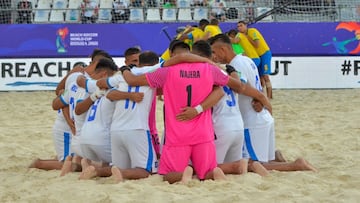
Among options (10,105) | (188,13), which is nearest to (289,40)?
(188,13)

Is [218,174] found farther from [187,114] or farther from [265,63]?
[265,63]

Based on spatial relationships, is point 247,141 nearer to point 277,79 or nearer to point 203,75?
point 203,75

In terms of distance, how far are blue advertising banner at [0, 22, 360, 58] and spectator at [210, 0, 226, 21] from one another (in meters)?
0.77

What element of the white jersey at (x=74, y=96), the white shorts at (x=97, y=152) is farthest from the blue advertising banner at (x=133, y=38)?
the white shorts at (x=97, y=152)

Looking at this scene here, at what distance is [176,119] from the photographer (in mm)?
6031

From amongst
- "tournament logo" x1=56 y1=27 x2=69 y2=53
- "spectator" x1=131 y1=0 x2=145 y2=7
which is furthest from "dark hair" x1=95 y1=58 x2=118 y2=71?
"spectator" x1=131 y1=0 x2=145 y2=7

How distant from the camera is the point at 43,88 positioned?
1664 cm

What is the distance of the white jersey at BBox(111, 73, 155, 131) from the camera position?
6.21 meters

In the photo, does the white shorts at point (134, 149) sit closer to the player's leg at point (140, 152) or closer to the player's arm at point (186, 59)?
the player's leg at point (140, 152)

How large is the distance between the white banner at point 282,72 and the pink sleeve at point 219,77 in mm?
10702

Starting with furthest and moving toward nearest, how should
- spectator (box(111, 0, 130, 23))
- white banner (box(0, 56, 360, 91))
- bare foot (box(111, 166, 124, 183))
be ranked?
spectator (box(111, 0, 130, 23)) → white banner (box(0, 56, 360, 91)) → bare foot (box(111, 166, 124, 183))

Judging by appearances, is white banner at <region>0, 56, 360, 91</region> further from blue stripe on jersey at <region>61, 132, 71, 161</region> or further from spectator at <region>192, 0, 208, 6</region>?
blue stripe on jersey at <region>61, 132, 71, 161</region>

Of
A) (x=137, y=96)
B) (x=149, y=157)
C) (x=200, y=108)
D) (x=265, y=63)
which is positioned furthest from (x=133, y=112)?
(x=265, y=63)

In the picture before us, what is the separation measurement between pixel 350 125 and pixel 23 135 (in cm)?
495
